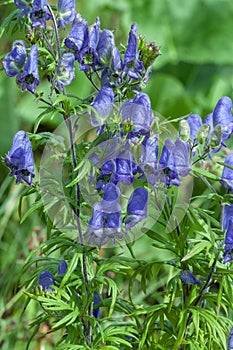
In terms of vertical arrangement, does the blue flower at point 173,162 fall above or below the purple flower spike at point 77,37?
below

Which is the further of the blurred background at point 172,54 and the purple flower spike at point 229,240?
the blurred background at point 172,54

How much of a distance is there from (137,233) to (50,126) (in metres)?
2.55

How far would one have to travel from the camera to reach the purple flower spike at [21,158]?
1.21 m

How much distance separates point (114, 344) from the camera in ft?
4.58

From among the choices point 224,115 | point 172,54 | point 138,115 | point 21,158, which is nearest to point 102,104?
point 138,115

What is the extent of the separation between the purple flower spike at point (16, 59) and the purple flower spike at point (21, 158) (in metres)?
0.11

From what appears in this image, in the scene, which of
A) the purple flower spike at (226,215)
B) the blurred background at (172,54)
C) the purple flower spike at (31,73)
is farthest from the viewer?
the blurred background at (172,54)

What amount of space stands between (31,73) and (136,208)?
0.30 meters

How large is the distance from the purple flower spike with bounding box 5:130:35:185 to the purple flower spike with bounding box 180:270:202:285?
1.09 ft

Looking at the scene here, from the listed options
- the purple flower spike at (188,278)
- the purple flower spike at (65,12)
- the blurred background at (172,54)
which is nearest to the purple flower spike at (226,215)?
the purple flower spike at (188,278)

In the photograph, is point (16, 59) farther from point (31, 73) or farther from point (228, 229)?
point (228, 229)

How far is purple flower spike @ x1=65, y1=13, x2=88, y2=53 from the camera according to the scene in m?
1.20

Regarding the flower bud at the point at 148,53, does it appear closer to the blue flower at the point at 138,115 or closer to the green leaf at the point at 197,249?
the blue flower at the point at 138,115

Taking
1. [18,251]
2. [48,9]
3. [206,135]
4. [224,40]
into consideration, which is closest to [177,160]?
[206,135]
